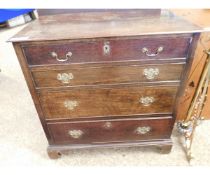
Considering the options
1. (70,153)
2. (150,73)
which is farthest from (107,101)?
(70,153)

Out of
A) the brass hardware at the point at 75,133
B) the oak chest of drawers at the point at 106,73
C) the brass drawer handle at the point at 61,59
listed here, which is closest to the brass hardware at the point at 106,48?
the oak chest of drawers at the point at 106,73

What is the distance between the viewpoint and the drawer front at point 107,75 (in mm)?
967

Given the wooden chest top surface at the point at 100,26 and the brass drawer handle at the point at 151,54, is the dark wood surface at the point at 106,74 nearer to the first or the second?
the brass drawer handle at the point at 151,54

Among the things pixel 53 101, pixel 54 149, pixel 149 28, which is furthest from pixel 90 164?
pixel 149 28

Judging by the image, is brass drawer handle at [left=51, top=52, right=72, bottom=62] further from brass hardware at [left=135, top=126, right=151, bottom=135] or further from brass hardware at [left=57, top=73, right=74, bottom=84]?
brass hardware at [left=135, top=126, right=151, bottom=135]

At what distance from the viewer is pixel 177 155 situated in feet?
4.40

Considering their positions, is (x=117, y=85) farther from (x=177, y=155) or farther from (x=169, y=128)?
(x=177, y=155)

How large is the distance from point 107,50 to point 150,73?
0.25 m

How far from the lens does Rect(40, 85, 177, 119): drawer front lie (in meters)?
1.05

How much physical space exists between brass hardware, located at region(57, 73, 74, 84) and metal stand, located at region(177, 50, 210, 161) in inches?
29.0

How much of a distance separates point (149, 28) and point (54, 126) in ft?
2.50

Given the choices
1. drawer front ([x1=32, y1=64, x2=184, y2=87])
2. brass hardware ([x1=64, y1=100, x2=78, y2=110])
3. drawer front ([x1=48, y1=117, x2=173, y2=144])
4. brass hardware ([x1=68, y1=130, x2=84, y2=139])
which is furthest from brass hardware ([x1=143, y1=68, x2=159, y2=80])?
brass hardware ([x1=68, y1=130, x2=84, y2=139])

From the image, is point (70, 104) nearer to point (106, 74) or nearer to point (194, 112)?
point (106, 74)

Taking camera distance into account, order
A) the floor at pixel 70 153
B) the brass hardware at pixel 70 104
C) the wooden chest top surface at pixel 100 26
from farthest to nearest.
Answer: the floor at pixel 70 153 < the brass hardware at pixel 70 104 < the wooden chest top surface at pixel 100 26
